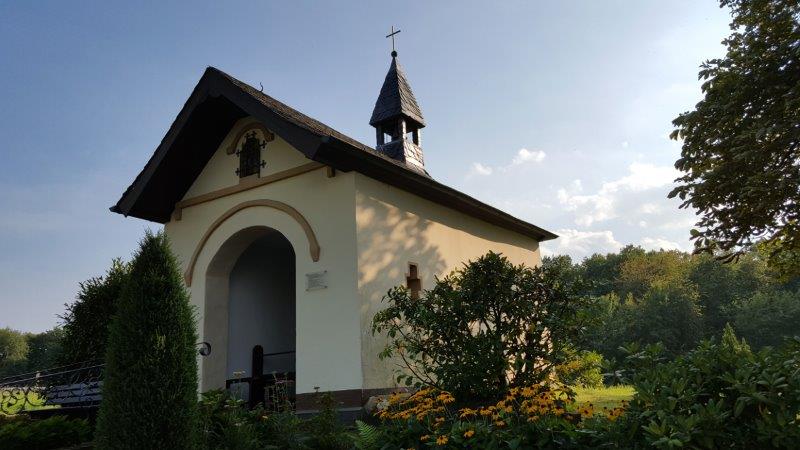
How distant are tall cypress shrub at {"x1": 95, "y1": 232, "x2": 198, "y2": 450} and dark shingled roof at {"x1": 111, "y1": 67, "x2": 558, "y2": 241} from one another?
3296 millimetres

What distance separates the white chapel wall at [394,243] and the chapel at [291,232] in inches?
0.8

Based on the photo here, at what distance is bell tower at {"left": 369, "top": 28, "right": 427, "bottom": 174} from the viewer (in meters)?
14.9

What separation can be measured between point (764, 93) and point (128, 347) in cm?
934

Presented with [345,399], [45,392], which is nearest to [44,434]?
[45,392]

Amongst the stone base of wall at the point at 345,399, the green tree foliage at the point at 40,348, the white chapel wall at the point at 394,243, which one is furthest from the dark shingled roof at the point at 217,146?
the green tree foliage at the point at 40,348

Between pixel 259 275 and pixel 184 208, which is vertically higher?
pixel 184 208

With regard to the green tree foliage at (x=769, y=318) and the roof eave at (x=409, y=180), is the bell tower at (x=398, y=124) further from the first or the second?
the green tree foliage at (x=769, y=318)

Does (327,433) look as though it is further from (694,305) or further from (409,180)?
(694,305)

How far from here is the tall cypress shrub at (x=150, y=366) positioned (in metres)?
4.90

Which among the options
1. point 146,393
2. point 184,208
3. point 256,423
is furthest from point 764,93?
point 184,208

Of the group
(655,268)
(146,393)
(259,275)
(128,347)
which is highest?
(655,268)

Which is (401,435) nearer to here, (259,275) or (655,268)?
(259,275)

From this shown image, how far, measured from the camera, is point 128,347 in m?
5.12

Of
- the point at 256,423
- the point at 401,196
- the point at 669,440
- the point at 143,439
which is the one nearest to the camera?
the point at 669,440
